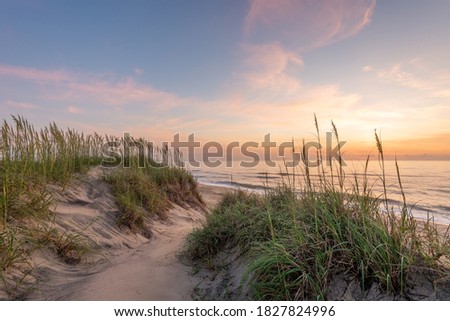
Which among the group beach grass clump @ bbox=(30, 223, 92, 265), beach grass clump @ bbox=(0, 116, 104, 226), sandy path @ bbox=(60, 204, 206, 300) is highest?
beach grass clump @ bbox=(0, 116, 104, 226)

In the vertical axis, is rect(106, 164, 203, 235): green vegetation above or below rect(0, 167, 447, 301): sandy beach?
above

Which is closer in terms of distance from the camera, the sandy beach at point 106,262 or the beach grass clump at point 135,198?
the sandy beach at point 106,262

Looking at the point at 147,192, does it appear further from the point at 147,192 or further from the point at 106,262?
the point at 106,262

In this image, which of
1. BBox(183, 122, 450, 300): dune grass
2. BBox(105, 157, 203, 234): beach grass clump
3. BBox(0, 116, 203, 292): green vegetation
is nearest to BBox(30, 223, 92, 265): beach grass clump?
BBox(0, 116, 203, 292): green vegetation

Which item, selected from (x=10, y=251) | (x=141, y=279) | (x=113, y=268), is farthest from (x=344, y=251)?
(x=10, y=251)

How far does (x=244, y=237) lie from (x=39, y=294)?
8.14 ft

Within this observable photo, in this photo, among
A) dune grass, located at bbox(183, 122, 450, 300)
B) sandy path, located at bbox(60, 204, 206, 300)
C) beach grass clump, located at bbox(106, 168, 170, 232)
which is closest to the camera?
dune grass, located at bbox(183, 122, 450, 300)

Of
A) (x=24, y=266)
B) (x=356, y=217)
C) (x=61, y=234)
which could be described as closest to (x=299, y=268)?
(x=356, y=217)

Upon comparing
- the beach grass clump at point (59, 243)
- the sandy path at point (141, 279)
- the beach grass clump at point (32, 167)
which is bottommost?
the sandy path at point (141, 279)

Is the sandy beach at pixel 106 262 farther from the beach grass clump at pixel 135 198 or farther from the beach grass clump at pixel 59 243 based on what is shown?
the beach grass clump at pixel 135 198

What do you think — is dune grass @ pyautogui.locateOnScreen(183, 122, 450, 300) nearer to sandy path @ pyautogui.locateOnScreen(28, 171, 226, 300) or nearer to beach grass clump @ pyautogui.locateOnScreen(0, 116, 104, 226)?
sandy path @ pyautogui.locateOnScreen(28, 171, 226, 300)

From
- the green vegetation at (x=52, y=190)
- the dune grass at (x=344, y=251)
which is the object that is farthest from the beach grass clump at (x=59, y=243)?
the dune grass at (x=344, y=251)

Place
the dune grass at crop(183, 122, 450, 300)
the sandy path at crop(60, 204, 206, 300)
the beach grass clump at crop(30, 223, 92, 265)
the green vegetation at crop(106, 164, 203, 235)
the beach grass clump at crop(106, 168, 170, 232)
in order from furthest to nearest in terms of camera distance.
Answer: the green vegetation at crop(106, 164, 203, 235) < the beach grass clump at crop(106, 168, 170, 232) < the beach grass clump at crop(30, 223, 92, 265) < the sandy path at crop(60, 204, 206, 300) < the dune grass at crop(183, 122, 450, 300)

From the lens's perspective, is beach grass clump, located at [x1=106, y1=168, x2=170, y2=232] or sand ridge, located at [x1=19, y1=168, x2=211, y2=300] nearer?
sand ridge, located at [x1=19, y1=168, x2=211, y2=300]
